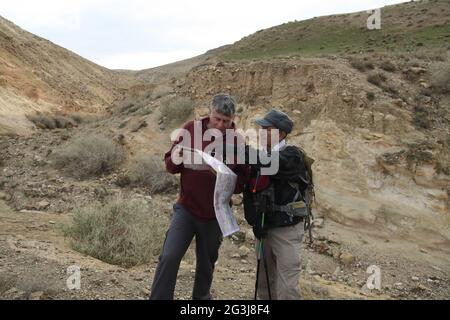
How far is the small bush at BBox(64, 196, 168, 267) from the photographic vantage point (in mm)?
5238

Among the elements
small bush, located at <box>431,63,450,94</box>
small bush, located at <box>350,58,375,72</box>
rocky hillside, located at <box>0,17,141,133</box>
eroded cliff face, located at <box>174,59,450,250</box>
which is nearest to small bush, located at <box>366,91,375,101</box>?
eroded cliff face, located at <box>174,59,450,250</box>

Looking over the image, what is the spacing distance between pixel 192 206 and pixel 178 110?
7975 mm

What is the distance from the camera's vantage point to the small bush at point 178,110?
11.0 metres

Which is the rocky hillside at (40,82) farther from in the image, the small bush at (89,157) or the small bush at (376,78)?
the small bush at (376,78)

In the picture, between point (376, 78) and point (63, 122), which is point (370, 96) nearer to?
point (376, 78)

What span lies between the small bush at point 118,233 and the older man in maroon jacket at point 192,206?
6.95 feet

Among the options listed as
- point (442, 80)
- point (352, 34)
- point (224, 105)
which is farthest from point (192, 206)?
point (352, 34)

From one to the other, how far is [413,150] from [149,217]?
4555mm

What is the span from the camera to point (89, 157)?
983 cm

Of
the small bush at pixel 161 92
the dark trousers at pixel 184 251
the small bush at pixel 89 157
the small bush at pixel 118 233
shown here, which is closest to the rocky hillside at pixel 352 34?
the small bush at pixel 161 92

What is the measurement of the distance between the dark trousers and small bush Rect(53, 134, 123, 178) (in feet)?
22.1
